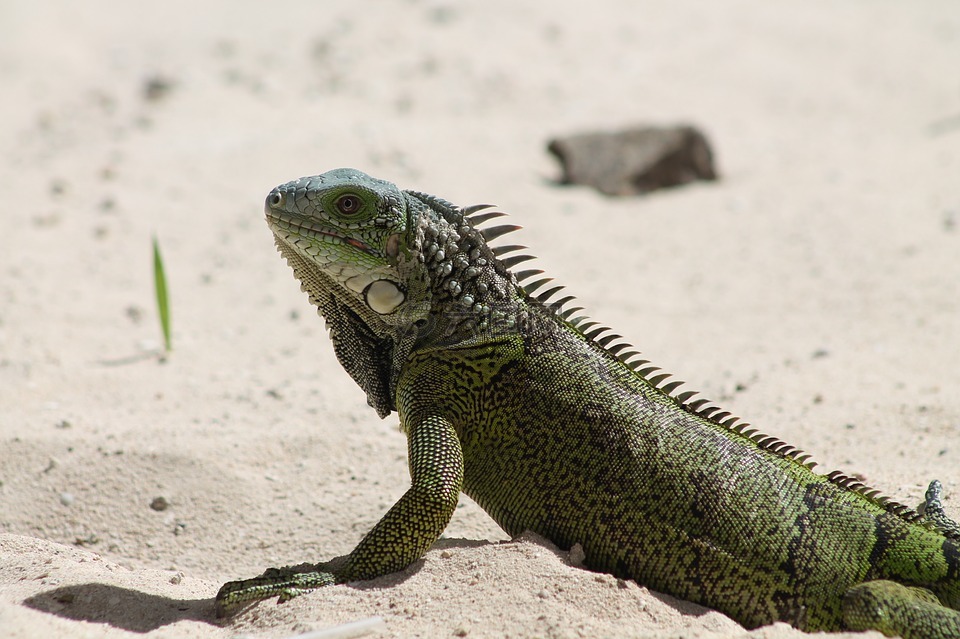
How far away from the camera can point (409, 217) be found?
546 centimetres

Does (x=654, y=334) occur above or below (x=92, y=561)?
above

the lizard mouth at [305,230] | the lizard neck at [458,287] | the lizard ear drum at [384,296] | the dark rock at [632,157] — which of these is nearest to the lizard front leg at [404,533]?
the lizard neck at [458,287]

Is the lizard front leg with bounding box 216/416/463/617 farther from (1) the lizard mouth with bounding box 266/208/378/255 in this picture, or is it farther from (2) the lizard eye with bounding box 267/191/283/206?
(2) the lizard eye with bounding box 267/191/283/206

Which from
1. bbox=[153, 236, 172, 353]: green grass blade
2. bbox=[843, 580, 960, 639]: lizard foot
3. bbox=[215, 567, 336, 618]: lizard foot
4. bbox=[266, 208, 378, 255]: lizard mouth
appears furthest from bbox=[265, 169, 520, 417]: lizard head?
bbox=[153, 236, 172, 353]: green grass blade

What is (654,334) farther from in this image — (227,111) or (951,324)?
(227,111)

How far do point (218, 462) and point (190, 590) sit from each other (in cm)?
161

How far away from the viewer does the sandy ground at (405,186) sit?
5.68 meters

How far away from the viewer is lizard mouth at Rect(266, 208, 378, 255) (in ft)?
17.5

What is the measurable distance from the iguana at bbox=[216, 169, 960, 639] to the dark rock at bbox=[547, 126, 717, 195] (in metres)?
8.32

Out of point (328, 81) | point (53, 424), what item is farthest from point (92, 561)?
point (328, 81)

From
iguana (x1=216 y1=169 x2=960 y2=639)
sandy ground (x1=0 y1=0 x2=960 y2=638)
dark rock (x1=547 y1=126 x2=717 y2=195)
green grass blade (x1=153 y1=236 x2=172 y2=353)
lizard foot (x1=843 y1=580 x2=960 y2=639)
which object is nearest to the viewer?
lizard foot (x1=843 y1=580 x2=960 y2=639)

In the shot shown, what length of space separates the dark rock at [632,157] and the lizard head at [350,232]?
867cm

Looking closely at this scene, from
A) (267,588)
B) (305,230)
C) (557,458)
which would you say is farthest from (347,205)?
(267,588)

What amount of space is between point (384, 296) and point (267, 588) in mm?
1671
